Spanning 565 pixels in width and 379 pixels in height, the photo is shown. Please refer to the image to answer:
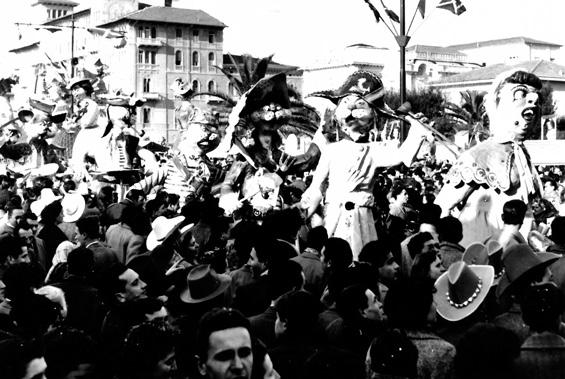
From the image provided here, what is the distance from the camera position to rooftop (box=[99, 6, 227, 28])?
4606 inches

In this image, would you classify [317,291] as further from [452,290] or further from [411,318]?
[411,318]

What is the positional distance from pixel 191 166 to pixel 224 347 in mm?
13777

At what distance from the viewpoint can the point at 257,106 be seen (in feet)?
44.2

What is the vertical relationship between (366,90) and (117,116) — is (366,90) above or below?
below

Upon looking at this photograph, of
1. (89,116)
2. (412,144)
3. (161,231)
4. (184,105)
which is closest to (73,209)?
(161,231)

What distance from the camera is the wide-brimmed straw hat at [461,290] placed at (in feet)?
20.0

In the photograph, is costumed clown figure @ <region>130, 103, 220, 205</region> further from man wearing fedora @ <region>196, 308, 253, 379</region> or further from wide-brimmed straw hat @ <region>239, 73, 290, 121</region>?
man wearing fedora @ <region>196, 308, 253, 379</region>

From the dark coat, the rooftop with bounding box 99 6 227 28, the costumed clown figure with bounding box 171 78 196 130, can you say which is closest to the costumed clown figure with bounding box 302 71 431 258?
the dark coat

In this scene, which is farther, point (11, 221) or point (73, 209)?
point (73, 209)

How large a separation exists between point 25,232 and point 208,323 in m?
5.83

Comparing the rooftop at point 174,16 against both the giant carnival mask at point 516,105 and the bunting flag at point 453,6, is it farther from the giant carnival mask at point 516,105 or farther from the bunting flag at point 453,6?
the giant carnival mask at point 516,105

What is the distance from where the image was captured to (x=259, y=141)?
1345 cm

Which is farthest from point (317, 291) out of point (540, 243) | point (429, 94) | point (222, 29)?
point (222, 29)

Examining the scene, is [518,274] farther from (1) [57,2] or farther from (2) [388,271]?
(1) [57,2]
